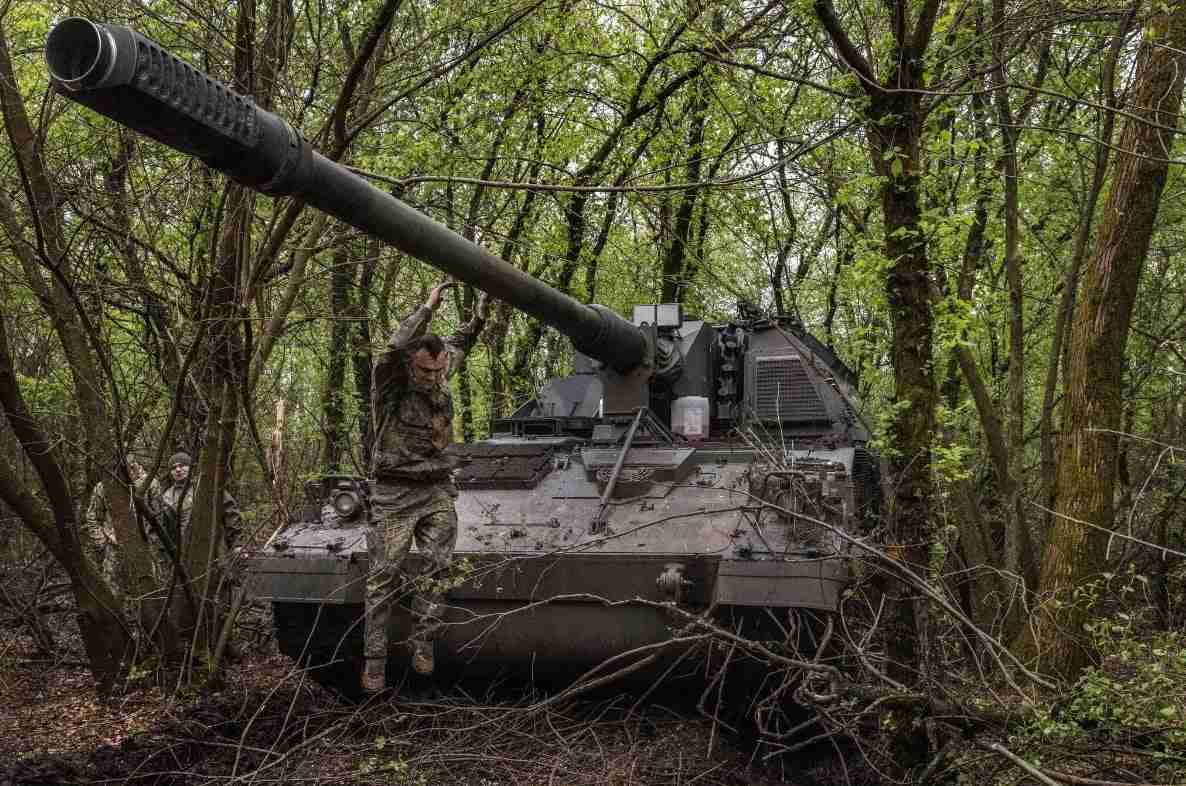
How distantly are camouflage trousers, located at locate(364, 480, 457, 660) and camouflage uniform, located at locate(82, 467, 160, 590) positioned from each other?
2.61 m

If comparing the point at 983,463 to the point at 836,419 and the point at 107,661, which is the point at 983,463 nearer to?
the point at 836,419

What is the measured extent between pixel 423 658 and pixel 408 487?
992mm

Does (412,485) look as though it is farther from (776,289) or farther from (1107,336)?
(776,289)

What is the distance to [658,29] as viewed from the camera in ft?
40.8

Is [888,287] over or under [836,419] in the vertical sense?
over

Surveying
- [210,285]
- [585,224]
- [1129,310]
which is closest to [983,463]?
[585,224]

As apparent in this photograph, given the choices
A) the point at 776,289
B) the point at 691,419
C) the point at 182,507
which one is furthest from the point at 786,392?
the point at 182,507

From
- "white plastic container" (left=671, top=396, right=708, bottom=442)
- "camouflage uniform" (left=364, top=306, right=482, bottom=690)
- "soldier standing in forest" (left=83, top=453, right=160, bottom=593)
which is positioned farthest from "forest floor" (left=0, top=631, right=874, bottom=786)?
"white plastic container" (left=671, top=396, right=708, bottom=442)

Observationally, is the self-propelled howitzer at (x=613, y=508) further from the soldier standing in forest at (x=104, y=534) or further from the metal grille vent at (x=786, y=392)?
the soldier standing in forest at (x=104, y=534)

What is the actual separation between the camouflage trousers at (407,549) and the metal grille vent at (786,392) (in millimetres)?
2711

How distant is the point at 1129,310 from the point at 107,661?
6.63 metres

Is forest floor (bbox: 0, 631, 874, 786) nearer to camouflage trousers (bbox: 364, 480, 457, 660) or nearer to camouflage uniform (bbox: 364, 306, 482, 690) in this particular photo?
camouflage trousers (bbox: 364, 480, 457, 660)

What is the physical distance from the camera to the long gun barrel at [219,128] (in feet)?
11.0

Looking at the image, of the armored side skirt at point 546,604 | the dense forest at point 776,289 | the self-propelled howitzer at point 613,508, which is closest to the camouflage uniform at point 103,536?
the dense forest at point 776,289
